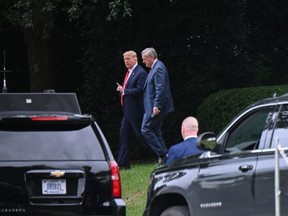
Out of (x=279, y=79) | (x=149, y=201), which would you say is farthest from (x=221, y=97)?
(x=149, y=201)

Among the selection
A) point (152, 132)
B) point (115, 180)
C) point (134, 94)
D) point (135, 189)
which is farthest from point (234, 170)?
point (134, 94)

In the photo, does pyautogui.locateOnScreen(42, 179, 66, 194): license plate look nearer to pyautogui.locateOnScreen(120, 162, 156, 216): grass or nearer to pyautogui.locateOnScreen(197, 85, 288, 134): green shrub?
pyautogui.locateOnScreen(120, 162, 156, 216): grass

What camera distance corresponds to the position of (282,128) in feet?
21.6

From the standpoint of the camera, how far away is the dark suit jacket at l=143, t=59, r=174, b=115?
12461 mm

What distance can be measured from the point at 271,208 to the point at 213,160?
939mm

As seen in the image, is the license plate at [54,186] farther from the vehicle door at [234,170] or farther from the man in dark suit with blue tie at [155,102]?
the man in dark suit with blue tie at [155,102]

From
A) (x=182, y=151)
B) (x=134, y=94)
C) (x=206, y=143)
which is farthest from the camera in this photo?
(x=134, y=94)

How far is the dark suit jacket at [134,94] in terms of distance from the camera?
12899mm

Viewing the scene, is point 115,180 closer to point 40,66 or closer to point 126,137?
point 126,137

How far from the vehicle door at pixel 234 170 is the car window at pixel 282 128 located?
13cm

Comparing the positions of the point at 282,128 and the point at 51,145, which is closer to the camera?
the point at 282,128

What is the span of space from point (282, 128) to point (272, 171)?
1.38 feet

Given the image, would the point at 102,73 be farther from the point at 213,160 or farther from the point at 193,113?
the point at 213,160

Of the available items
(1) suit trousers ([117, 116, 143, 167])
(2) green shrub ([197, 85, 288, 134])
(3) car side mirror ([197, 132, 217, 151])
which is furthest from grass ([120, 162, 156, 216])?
(3) car side mirror ([197, 132, 217, 151])
